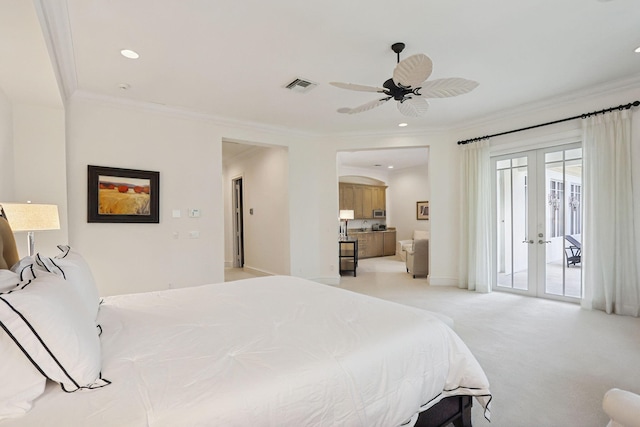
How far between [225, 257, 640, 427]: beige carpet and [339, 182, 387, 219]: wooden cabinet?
4.92 m

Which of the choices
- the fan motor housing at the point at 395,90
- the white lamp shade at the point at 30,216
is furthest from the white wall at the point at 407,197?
the white lamp shade at the point at 30,216

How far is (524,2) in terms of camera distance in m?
2.34

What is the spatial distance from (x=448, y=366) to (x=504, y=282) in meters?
4.22

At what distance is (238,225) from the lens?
7789 millimetres

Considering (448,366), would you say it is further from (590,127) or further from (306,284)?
(590,127)

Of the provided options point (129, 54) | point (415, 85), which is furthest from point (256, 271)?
point (415, 85)

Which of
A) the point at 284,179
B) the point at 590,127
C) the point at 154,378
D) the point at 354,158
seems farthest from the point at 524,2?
the point at 354,158

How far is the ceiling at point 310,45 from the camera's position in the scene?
7.75 feet

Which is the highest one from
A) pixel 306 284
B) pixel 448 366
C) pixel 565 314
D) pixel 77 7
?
pixel 77 7

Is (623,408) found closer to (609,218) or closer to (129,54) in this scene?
(609,218)

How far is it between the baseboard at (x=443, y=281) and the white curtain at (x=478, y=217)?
29cm

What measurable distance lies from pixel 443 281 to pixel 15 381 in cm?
562

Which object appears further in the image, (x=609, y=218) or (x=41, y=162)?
(x=609, y=218)

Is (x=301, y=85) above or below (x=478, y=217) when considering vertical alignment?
above
